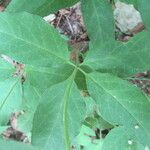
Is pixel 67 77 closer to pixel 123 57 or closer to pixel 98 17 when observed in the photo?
pixel 123 57

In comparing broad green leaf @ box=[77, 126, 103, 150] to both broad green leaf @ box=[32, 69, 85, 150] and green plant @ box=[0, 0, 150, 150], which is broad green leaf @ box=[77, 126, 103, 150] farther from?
broad green leaf @ box=[32, 69, 85, 150]

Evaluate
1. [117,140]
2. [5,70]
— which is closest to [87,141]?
[117,140]

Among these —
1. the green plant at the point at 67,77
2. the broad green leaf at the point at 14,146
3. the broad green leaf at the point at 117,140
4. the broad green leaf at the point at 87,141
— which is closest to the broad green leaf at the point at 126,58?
the green plant at the point at 67,77

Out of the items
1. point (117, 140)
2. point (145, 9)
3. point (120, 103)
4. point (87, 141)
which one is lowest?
point (87, 141)

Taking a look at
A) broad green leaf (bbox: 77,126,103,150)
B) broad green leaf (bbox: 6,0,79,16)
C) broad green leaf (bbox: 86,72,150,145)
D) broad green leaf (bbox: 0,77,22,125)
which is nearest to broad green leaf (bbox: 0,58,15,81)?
broad green leaf (bbox: 0,77,22,125)

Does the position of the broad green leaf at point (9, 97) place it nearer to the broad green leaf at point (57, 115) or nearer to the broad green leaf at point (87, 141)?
the broad green leaf at point (57, 115)

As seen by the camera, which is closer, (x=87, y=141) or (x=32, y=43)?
(x=32, y=43)

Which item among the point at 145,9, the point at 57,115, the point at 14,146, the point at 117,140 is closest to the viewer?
the point at 14,146
